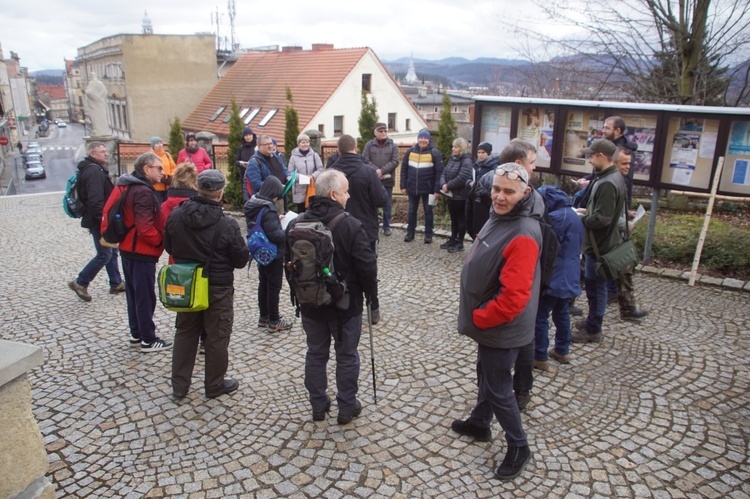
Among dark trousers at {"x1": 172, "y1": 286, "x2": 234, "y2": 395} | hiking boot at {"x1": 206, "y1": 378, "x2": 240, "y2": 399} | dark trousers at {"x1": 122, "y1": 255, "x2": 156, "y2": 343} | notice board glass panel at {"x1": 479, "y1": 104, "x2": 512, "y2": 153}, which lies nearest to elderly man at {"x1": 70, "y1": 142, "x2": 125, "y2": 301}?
dark trousers at {"x1": 122, "y1": 255, "x2": 156, "y2": 343}

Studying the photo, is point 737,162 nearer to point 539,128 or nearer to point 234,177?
point 539,128

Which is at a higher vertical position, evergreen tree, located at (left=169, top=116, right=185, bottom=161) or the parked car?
evergreen tree, located at (left=169, top=116, right=185, bottom=161)

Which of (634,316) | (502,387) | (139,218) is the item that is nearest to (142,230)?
(139,218)

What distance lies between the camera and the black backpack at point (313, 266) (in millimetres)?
3627

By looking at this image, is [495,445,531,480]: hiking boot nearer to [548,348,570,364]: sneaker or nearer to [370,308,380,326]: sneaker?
[548,348,570,364]: sneaker

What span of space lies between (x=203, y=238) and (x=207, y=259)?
164 millimetres

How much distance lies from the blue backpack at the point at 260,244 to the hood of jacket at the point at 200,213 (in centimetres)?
92

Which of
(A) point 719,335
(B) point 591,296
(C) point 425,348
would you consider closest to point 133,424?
(C) point 425,348

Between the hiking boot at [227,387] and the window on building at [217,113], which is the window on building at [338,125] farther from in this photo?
the hiking boot at [227,387]

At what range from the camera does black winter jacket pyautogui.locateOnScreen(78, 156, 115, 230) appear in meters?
5.99

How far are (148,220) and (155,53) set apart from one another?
115ft

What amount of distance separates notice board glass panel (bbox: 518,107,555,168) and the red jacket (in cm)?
549

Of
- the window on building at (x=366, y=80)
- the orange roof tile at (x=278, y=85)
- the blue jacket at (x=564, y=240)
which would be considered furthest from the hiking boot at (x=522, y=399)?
the window on building at (x=366, y=80)

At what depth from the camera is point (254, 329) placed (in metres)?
5.81
